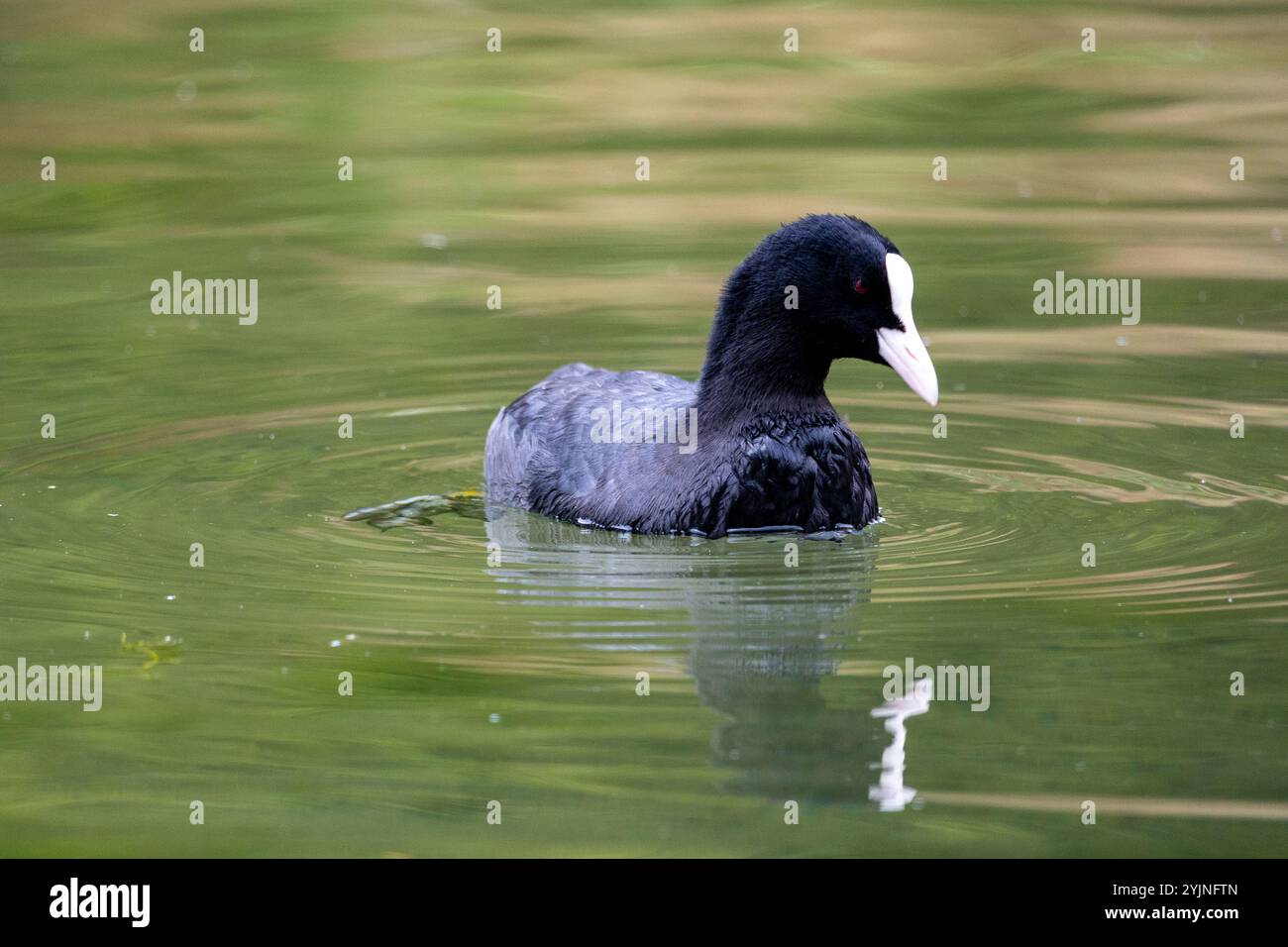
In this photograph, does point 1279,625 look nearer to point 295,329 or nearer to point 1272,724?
point 1272,724

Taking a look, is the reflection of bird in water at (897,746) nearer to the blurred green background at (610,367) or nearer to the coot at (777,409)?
the blurred green background at (610,367)

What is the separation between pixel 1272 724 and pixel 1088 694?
50 cm

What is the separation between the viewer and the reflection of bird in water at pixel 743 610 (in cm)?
542

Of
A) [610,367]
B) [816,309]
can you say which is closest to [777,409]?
[816,309]

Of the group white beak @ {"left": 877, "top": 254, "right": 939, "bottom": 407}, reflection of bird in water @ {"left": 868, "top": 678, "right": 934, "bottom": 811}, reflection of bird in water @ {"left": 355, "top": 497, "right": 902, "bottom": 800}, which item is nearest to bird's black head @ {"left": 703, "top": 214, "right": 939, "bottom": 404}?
white beak @ {"left": 877, "top": 254, "right": 939, "bottom": 407}

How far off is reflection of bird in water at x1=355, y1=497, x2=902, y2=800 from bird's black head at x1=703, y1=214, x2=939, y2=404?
63cm

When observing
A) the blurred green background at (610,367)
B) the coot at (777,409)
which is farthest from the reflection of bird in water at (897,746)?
the coot at (777,409)

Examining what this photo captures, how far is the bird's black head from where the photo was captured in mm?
7172

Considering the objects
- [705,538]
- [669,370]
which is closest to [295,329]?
[669,370]

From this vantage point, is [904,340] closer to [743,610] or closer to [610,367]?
[743,610]

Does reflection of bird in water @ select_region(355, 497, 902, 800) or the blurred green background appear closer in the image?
the blurred green background

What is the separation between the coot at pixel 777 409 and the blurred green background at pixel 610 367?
0.68 ft

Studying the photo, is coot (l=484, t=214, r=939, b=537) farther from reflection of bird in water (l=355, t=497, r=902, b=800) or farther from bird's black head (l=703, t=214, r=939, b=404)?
reflection of bird in water (l=355, t=497, r=902, b=800)

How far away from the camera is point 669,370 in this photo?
32.7ft
